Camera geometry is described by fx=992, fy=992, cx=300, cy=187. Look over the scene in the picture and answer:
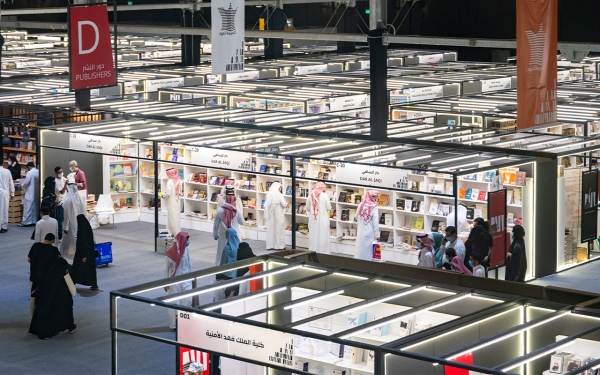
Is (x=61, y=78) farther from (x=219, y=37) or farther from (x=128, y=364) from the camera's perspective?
(x=128, y=364)

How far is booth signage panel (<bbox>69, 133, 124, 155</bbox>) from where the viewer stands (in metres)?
16.2

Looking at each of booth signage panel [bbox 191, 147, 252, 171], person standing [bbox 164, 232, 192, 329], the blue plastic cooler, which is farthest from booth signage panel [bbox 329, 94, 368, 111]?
person standing [bbox 164, 232, 192, 329]

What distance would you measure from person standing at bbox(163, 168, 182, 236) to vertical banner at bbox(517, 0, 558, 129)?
7.84 m

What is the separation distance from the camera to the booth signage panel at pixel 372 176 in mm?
13586

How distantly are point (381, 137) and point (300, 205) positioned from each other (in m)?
2.43

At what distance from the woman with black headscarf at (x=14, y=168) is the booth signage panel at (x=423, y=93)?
832 centimetres

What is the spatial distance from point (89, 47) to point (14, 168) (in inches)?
207

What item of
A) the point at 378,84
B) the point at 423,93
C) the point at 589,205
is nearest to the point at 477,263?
the point at 589,205

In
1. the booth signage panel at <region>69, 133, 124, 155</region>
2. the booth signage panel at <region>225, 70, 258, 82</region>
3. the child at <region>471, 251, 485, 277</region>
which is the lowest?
the child at <region>471, 251, 485, 277</region>

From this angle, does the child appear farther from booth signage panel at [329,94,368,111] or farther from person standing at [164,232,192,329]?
booth signage panel at [329,94,368,111]

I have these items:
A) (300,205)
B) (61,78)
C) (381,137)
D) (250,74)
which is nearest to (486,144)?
(381,137)

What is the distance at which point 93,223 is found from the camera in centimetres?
1877

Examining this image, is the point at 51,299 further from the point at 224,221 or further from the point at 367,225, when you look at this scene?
the point at 367,225

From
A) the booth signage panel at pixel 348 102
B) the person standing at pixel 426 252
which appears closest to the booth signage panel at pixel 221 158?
the person standing at pixel 426 252
